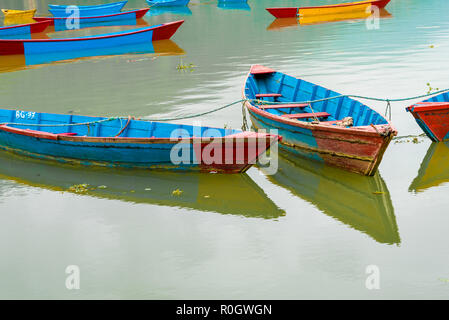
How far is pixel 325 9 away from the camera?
3525 cm

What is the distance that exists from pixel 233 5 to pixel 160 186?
38.6 metres

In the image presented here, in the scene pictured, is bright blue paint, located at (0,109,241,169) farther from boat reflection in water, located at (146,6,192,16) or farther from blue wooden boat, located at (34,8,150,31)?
boat reflection in water, located at (146,6,192,16)

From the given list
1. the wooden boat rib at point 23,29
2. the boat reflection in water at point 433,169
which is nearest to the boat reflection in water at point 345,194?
the boat reflection in water at point 433,169

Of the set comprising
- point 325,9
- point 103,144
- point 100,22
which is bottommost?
point 100,22

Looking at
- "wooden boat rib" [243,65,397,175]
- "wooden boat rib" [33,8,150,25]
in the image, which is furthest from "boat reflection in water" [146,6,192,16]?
"wooden boat rib" [243,65,397,175]

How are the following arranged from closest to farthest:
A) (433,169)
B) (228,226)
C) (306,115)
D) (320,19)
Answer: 1. (228,226)
2. (433,169)
3. (306,115)
4. (320,19)

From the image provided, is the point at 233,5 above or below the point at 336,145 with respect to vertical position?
above

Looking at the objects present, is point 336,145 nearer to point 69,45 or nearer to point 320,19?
point 69,45

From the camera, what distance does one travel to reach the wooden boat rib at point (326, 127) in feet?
31.6

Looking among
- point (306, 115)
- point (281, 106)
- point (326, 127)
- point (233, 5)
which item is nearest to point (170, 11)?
point (233, 5)

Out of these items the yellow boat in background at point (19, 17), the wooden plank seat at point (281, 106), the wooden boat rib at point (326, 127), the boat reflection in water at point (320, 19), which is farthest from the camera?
the yellow boat in background at point (19, 17)

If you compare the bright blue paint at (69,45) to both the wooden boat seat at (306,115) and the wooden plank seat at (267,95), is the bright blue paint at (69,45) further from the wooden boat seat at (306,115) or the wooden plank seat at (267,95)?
the wooden boat seat at (306,115)

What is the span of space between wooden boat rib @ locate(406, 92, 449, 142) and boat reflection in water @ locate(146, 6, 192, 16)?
33.2m

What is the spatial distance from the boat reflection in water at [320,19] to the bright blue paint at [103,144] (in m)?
22.4
